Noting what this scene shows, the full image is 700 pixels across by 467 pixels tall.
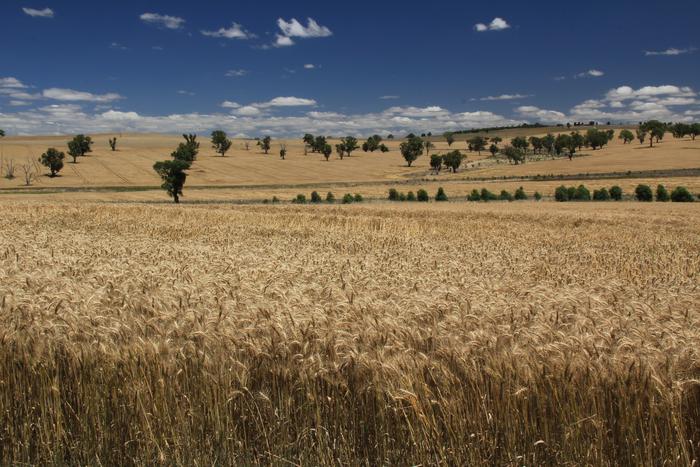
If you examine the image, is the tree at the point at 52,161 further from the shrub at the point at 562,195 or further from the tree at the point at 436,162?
the shrub at the point at 562,195

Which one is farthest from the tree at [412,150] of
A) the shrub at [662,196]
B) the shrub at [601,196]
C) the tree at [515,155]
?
the shrub at [662,196]

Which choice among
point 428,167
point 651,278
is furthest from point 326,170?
point 651,278

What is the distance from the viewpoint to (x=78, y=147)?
135000 millimetres

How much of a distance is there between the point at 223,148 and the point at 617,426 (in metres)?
164

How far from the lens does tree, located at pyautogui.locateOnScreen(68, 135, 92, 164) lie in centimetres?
13238

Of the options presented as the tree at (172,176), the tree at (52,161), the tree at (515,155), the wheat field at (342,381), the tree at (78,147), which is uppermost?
the tree at (78,147)

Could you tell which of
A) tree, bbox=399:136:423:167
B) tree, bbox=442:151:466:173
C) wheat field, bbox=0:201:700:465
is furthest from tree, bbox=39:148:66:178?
wheat field, bbox=0:201:700:465

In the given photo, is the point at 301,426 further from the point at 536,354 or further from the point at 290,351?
the point at 536,354

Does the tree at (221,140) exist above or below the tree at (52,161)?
above

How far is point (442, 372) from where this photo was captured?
4250mm

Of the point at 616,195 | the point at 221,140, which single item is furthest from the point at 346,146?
the point at 616,195

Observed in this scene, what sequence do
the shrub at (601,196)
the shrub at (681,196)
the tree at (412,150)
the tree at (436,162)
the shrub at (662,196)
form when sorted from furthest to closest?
the tree at (412,150) → the tree at (436,162) → the shrub at (601,196) → the shrub at (662,196) → the shrub at (681,196)

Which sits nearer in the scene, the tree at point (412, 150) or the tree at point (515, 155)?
the tree at point (412, 150)

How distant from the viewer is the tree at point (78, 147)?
132 meters
